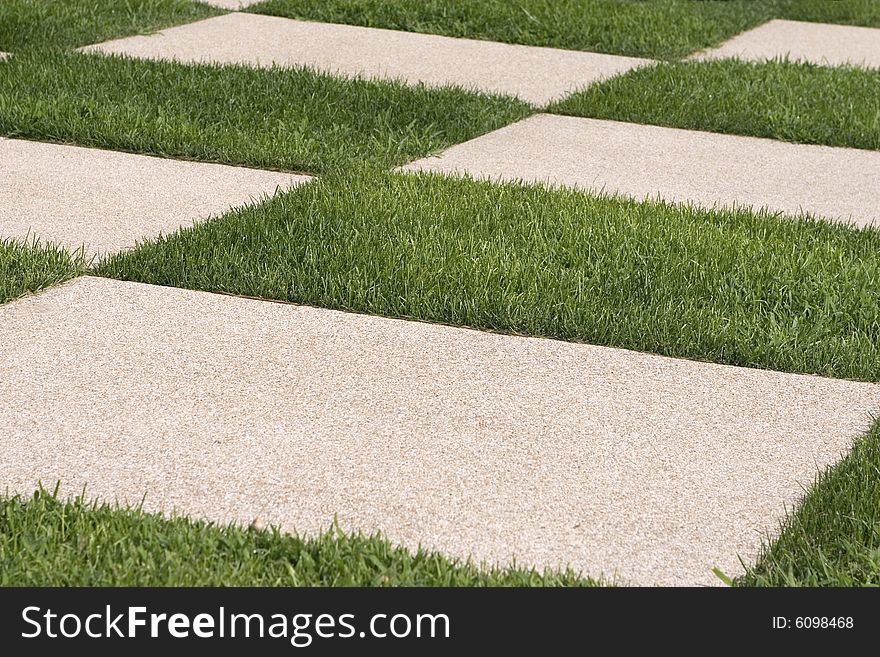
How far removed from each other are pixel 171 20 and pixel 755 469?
625 centimetres

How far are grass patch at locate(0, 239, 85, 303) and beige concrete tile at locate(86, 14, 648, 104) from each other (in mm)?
3179

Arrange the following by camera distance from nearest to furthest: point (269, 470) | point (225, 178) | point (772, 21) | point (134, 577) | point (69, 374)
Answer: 1. point (134, 577)
2. point (269, 470)
3. point (69, 374)
4. point (225, 178)
5. point (772, 21)

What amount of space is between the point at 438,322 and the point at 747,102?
3.39 metres

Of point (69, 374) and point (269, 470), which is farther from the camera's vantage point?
point (69, 374)

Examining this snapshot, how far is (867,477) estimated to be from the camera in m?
3.07

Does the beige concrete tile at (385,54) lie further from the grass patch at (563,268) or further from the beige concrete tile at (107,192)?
the grass patch at (563,268)

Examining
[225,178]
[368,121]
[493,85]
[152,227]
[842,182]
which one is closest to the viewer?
[152,227]

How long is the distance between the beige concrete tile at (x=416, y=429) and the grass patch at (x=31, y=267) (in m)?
0.10

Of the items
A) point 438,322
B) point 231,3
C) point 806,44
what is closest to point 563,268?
point 438,322

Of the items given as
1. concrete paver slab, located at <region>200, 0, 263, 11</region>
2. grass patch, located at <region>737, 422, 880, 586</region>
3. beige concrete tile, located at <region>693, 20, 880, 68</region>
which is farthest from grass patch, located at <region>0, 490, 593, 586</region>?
concrete paver slab, located at <region>200, 0, 263, 11</region>

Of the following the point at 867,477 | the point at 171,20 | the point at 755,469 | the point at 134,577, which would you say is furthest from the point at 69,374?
the point at 171,20

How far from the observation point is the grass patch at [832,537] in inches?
106

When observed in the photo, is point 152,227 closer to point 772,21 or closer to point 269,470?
point 269,470

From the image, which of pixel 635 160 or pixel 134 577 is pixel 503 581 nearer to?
pixel 134 577
